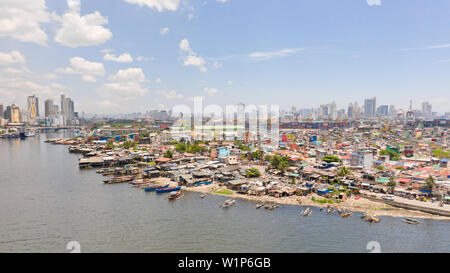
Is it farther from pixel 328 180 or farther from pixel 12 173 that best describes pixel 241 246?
pixel 12 173

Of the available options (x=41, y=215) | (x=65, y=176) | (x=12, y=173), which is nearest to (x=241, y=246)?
(x=41, y=215)

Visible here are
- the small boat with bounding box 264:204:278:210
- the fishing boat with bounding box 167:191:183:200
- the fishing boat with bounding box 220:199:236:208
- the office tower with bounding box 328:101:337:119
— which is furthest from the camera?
the office tower with bounding box 328:101:337:119

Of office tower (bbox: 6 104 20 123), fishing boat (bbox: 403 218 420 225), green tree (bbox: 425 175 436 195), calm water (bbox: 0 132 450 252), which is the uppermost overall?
office tower (bbox: 6 104 20 123)

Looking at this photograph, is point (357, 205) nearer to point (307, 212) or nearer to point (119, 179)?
point (307, 212)

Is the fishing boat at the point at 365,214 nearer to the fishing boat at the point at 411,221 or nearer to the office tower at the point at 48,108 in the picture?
the fishing boat at the point at 411,221

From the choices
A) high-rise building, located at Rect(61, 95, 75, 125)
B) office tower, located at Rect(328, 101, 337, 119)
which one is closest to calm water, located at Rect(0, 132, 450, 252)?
high-rise building, located at Rect(61, 95, 75, 125)

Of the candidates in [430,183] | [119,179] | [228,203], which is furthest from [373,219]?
[119,179]

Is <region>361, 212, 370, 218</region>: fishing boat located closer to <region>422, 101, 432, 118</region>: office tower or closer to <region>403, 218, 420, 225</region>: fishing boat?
<region>403, 218, 420, 225</region>: fishing boat

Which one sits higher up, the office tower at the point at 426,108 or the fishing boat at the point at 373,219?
the office tower at the point at 426,108

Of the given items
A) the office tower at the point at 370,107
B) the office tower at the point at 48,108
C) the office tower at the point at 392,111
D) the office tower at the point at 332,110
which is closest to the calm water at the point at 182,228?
the office tower at the point at 370,107
